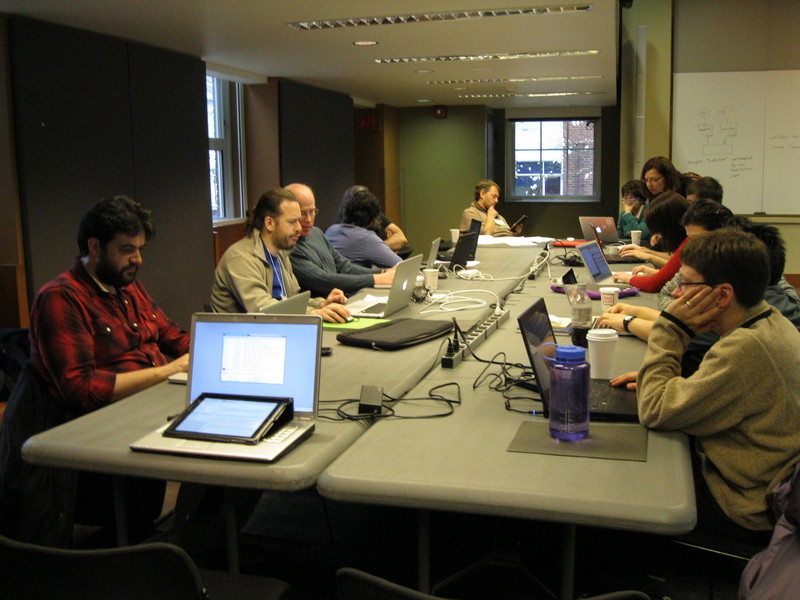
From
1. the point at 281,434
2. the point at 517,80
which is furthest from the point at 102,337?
the point at 517,80

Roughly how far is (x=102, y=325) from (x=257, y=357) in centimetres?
80

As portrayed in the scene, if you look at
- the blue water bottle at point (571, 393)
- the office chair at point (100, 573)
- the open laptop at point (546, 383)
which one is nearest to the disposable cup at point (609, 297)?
the open laptop at point (546, 383)

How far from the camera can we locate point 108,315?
2.52m

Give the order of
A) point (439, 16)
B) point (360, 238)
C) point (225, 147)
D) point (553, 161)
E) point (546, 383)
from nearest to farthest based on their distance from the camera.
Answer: point (546, 383)
point (439, 16)
point (360, 238)
point (225, 147)
point (553, 161)

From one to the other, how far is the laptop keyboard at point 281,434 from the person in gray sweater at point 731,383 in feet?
2.81

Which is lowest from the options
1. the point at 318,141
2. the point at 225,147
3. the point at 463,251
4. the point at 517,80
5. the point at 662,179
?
the point at 463,251

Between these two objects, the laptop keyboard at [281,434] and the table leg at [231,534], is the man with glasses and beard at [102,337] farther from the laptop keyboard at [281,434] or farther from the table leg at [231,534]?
the laptop keyboard at [281,434]

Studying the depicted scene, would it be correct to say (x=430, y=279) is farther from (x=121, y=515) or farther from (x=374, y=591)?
(x=374, y=591)

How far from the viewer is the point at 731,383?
1777mm

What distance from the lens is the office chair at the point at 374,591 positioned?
1024 millimetres

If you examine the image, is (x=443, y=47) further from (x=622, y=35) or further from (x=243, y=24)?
(x=622, y=35)

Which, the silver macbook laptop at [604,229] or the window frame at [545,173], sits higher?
the window frame at [545,173]

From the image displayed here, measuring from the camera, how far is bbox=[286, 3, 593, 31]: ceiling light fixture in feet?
15.0

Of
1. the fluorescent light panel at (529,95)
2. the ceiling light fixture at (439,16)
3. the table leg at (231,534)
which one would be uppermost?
the fluorescent light panel at (529,95)
